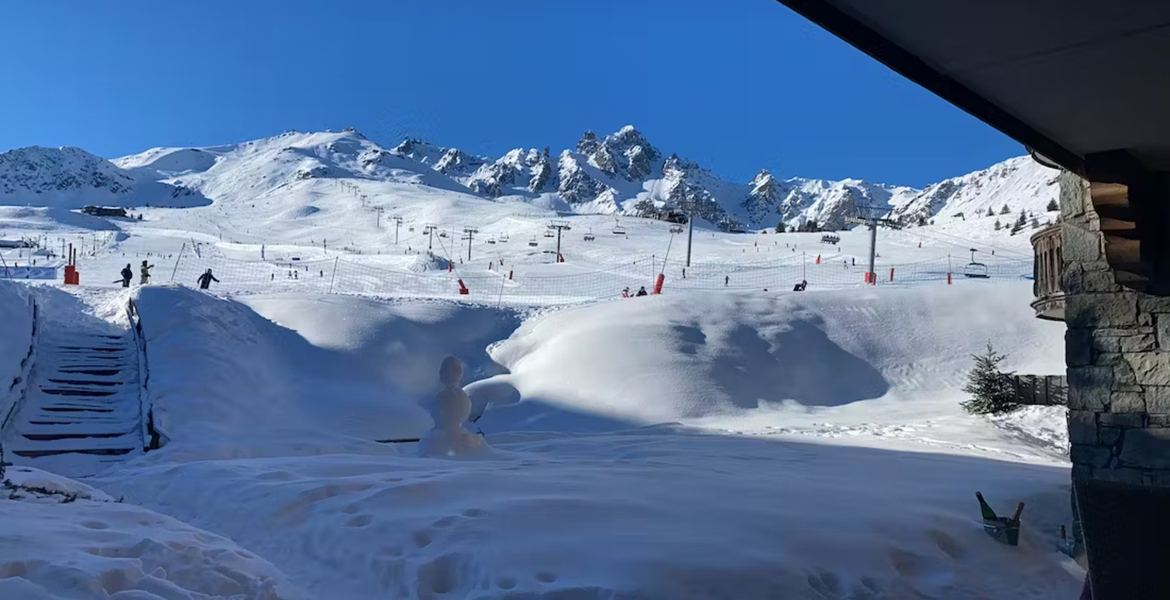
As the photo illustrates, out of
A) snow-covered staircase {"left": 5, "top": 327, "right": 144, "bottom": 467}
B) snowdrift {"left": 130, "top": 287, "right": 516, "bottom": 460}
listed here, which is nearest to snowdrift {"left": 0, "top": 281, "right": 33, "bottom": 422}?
snow-covered staircase {"left": 5, "top": 327, "right": 144, "bottom": 467}

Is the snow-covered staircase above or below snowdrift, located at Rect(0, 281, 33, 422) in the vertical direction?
below

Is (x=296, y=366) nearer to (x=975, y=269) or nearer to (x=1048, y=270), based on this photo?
(x=1048, y=270)

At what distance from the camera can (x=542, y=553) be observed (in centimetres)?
583

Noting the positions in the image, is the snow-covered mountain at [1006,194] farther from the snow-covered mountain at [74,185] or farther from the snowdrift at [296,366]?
the snow-covered mountain at [74,185]

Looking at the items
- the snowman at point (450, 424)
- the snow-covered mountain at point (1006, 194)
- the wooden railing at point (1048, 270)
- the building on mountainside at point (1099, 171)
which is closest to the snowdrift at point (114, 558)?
the building on mountainside at point (1099, 171)

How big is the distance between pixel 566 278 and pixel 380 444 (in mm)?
26213

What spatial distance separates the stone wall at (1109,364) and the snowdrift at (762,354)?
10.2 m

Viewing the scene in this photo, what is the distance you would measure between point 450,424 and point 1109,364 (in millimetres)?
7693

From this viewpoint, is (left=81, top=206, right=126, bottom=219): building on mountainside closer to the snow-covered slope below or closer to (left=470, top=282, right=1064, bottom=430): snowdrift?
the snow-covered slope below

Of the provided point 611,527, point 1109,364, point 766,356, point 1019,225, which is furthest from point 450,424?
point 1019,225

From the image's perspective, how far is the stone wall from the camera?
23.4 feet

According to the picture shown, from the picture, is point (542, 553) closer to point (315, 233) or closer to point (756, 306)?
point (756, 306)

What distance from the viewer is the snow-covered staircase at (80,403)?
1116cm

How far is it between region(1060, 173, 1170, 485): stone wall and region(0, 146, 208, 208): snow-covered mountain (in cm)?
15796
